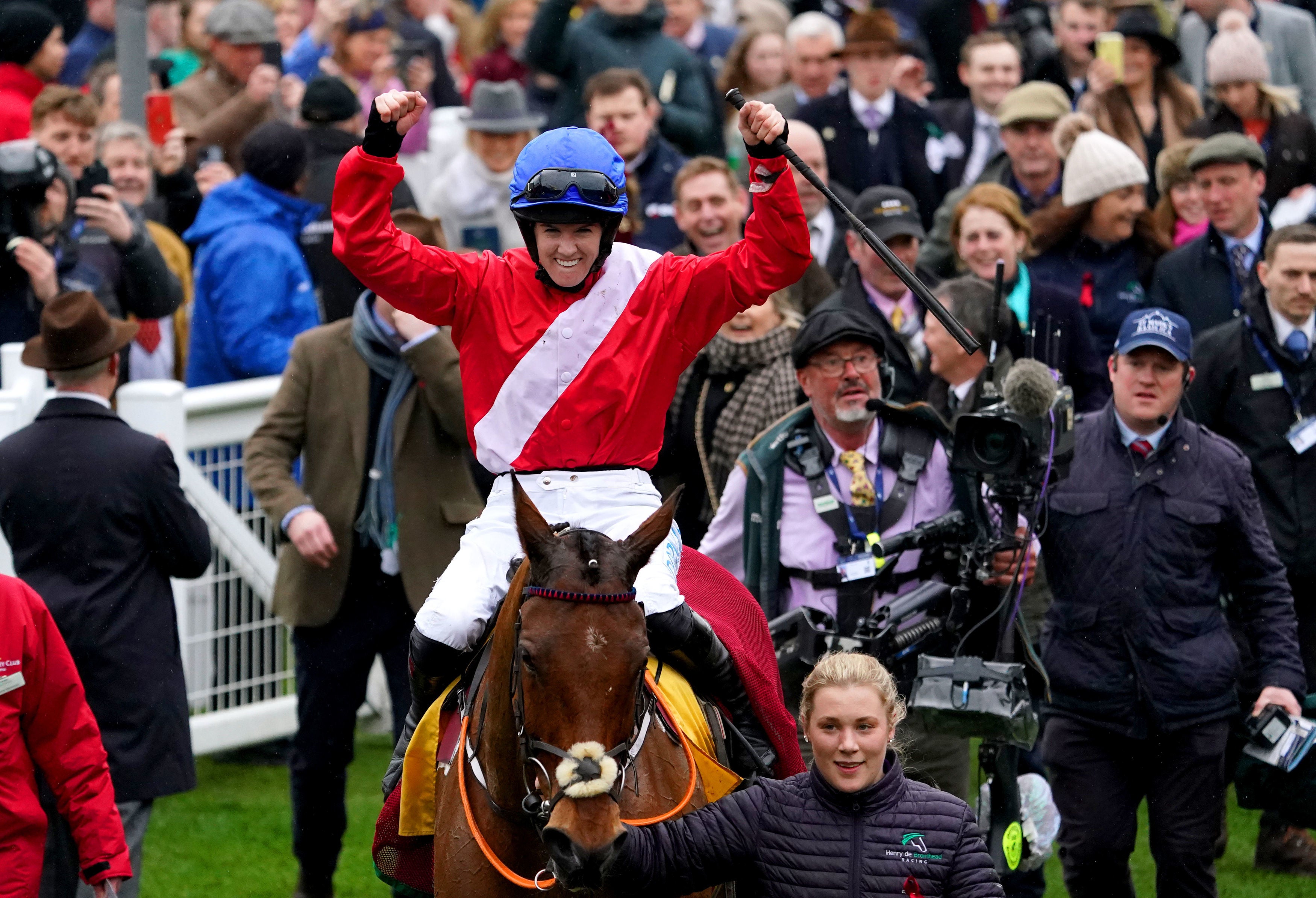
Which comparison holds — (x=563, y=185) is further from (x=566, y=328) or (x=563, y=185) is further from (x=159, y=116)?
(x=159, y=116)

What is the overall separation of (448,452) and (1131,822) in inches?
116

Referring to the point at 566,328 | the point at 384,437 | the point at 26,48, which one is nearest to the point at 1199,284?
the point at 384,437

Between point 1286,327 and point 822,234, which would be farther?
point 822,234

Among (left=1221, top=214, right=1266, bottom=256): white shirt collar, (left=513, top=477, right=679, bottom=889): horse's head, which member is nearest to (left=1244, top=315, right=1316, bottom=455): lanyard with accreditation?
(left=1221, top=214, right=1266, bottom=256): white shirt collar

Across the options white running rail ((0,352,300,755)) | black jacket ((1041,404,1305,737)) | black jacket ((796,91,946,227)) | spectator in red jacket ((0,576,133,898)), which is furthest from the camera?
Result: black jacket ((796,91,946,227))

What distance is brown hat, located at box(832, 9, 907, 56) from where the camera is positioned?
10805 mm

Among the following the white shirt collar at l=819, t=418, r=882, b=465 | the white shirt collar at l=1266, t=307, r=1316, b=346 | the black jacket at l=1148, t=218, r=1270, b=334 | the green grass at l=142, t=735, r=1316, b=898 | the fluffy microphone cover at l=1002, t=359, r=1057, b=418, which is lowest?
the green grass at l=142, t=735, r=1316, b=898

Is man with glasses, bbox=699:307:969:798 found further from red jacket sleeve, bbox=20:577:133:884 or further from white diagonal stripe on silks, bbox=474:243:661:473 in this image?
red jacket sleeve, bbox=20:577:133:884

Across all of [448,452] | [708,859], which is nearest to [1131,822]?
[708,859]

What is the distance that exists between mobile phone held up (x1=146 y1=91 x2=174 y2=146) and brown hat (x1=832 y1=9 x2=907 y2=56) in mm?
3865

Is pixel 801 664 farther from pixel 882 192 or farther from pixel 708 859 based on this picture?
pixel 882 192

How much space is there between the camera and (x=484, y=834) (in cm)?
454

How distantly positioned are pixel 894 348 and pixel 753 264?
3.26 m

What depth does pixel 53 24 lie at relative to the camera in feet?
34.8
